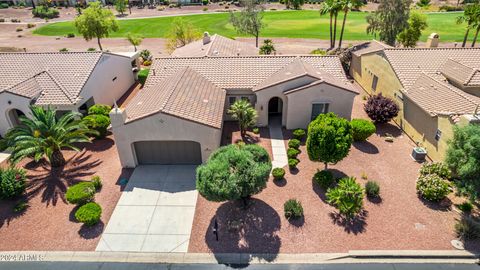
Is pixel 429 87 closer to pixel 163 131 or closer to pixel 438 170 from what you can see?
pixel 438 170

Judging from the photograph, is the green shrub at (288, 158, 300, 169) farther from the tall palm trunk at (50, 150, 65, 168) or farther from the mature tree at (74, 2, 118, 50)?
the mature tree at (74, 2, 118, 50)

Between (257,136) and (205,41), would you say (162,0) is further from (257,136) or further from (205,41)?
(257,136)

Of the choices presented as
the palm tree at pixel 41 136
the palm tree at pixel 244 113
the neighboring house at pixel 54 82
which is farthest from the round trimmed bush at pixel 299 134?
the neighboring house at pixel 54 82

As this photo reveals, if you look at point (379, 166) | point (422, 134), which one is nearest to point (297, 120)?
point (379, 166)

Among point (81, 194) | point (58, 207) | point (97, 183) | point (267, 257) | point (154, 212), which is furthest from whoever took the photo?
point (97, 183)

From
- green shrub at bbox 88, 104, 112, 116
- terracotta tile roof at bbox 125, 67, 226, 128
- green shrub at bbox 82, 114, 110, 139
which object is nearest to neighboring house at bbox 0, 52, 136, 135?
green shrub at bbox 88, 104, 112, 116

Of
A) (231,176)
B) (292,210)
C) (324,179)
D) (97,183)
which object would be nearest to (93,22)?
(97,183)
